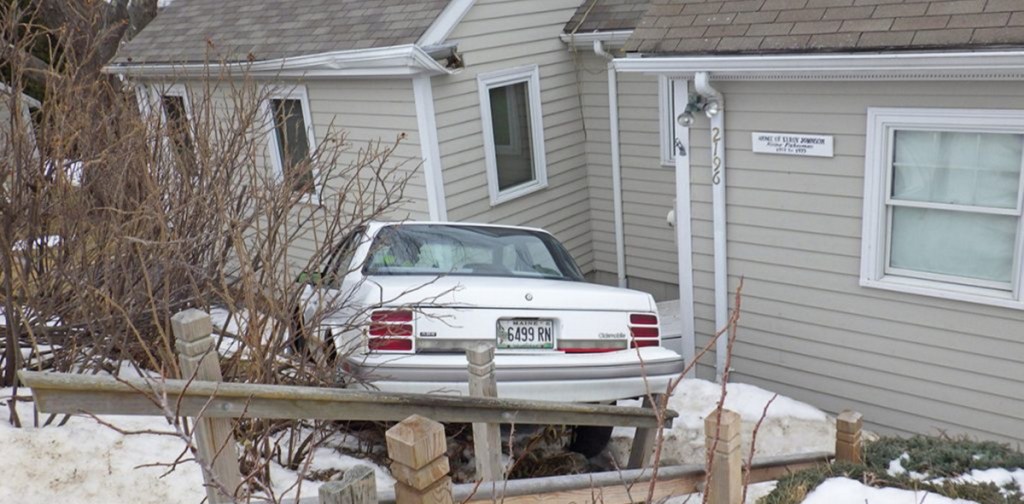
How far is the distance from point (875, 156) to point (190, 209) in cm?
471

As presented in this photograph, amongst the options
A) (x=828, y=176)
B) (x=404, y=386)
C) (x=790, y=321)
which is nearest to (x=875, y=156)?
(x=828, y=176)

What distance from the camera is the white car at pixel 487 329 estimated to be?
4992 millimetres

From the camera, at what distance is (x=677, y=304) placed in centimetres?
1005

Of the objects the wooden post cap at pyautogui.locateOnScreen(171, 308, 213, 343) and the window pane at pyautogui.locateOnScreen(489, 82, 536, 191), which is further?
the window pane at pyautogui.locateOnScreen(489, 82, 536, 191)

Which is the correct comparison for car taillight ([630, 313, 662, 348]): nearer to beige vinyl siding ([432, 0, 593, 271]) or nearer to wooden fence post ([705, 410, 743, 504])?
wooden fence post ([705, 410, 743, 504])

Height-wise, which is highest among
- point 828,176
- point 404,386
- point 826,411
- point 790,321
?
point 828,176

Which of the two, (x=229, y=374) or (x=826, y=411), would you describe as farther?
(x=826, y=411)

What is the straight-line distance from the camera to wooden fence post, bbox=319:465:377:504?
1.82 m

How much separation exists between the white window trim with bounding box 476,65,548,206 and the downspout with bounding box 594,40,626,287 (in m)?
0.86

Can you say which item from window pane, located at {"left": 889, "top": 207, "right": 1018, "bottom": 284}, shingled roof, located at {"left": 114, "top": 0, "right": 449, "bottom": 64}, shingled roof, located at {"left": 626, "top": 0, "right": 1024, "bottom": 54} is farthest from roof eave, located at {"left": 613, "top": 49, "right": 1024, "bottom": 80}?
shingled roof, located at {"left": 114, "top": 0, "right": 449, "bottom": 64}

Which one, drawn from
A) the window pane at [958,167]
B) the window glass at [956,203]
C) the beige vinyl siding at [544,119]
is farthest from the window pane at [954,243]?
the beige vinyl siding at [544,119]

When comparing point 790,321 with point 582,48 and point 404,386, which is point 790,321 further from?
point 582,48

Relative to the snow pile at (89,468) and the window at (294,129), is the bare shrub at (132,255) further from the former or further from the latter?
the window at (294,129)

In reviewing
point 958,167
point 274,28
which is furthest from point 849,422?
point 274,28
